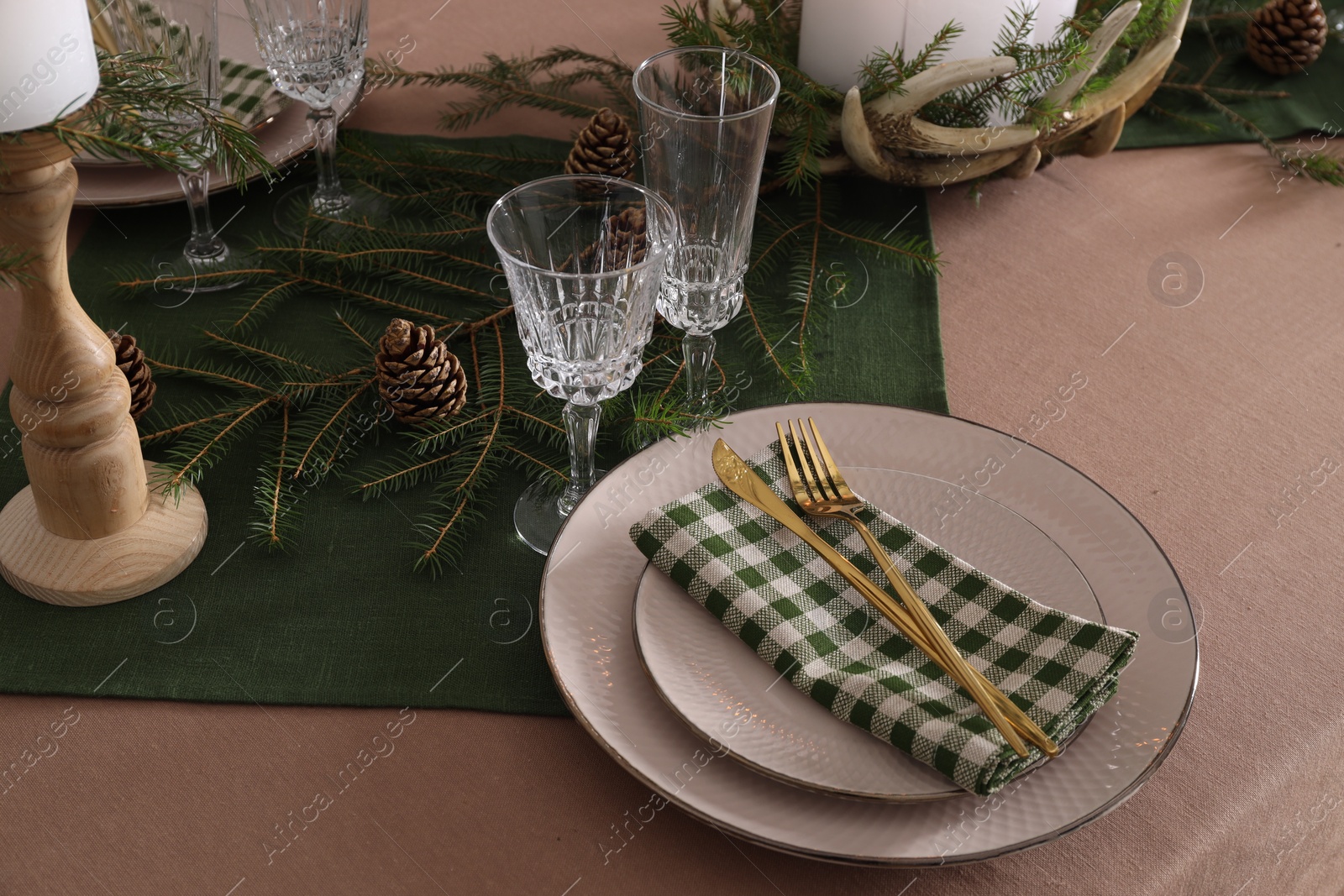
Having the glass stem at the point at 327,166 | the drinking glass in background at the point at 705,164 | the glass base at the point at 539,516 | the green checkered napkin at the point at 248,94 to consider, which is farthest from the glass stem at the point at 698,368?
the green checkered napkin at the point at 248,94

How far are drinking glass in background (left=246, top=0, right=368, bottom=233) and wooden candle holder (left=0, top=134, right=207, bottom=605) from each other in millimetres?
355

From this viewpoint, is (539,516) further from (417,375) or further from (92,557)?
(92,557)

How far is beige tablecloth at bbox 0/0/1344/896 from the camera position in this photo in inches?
23.0

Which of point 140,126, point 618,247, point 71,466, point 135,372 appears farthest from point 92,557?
point 618,247

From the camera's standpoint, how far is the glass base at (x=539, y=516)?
777mm

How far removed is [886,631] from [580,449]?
0.83 ft

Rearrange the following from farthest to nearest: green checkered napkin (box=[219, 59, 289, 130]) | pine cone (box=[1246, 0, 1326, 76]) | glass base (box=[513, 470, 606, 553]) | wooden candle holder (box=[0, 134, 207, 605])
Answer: pine cone (box=[1246, 0, 1326, 76]), green checkered napkin (box=[219, 59, 289, 130]), glass base (box=[513, 470, 606, 553]), wooden candle holder (box=[0, 134, 207, 605])

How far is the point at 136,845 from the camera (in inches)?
23.4

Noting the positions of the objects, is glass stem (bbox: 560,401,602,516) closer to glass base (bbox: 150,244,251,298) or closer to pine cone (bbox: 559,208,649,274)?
pine cone (bbox: 559,208,649,274)

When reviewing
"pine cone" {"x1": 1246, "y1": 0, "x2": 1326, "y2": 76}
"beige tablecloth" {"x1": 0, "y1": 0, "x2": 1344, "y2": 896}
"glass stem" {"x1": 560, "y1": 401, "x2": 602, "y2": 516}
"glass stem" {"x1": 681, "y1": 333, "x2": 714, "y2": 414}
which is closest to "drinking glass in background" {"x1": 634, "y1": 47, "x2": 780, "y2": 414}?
"glass stem" {"x1": 681, "y1": 333, "x2": 714, "y2": 414}

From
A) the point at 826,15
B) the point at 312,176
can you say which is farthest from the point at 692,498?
the point at 312,176

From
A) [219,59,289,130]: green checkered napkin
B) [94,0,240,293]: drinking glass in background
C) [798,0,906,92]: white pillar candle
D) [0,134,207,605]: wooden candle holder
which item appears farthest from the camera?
[219,59,289,130]: green checkered napkin

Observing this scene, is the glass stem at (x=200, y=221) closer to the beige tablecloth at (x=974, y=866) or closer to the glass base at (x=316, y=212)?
the glass base at (x=316, y=212)

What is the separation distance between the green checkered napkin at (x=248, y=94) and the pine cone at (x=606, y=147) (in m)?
0.33
